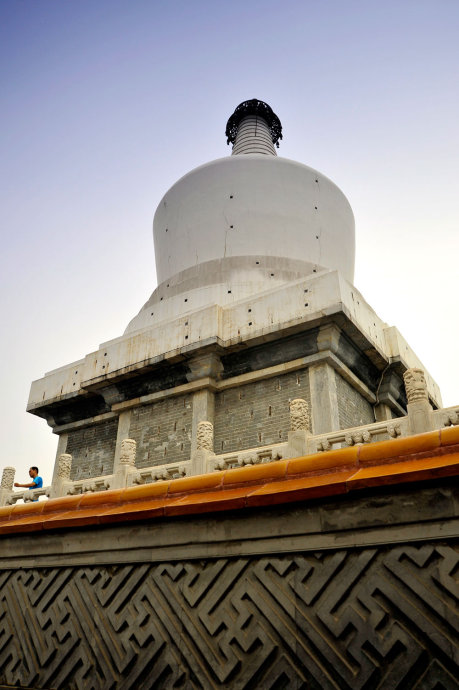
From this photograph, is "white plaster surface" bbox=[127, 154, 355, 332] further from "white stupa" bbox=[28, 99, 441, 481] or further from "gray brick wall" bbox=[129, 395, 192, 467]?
"gray brick wall" bbox=[129, 395, 192, 467]

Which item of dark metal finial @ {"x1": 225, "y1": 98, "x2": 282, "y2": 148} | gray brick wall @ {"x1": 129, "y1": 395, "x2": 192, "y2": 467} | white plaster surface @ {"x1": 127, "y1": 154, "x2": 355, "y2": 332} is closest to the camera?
gray brick wall @ {"x1": 129, "y1": 395, "x2": 192, "y2": 467}

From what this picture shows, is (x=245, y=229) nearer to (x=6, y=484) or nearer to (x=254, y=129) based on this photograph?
(x=254, y=129)

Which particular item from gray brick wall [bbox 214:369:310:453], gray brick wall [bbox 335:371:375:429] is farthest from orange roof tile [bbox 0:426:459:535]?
gray brick wall [bbox 335:371:375:429]

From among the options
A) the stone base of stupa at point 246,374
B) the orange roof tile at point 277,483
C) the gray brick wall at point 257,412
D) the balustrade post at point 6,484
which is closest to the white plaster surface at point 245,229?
the stone base of stupa at point 246,374

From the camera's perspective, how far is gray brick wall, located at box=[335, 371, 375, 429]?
400 inches

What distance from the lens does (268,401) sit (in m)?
10.5

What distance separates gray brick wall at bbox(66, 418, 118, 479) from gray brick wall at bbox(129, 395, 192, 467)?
38.6 inches

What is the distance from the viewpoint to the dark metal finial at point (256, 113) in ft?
72.6

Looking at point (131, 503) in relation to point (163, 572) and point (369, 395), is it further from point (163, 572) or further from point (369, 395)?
point (369, 395)

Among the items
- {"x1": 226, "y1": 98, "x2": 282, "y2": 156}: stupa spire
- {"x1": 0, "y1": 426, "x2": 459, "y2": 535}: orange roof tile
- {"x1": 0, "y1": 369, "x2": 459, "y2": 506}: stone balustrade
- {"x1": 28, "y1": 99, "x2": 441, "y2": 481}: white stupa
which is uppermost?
{"x1": 226, "y1": 98, "x2": 282, "y2": 156}: stupa spire

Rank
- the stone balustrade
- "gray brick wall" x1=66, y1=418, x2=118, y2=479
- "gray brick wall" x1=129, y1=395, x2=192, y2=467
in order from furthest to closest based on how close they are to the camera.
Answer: "gray brick wall" x1=66, y1=418, x2=118, y2=479 < "gray brick wall" x1=129, y1=395, x2=192, y2=467 < the stone balustrade

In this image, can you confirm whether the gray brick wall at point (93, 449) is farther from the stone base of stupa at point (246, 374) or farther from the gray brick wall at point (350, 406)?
the gray brick wall at point (350, 406)

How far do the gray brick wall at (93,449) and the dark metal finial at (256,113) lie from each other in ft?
48.5

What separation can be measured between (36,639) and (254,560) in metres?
1.87
